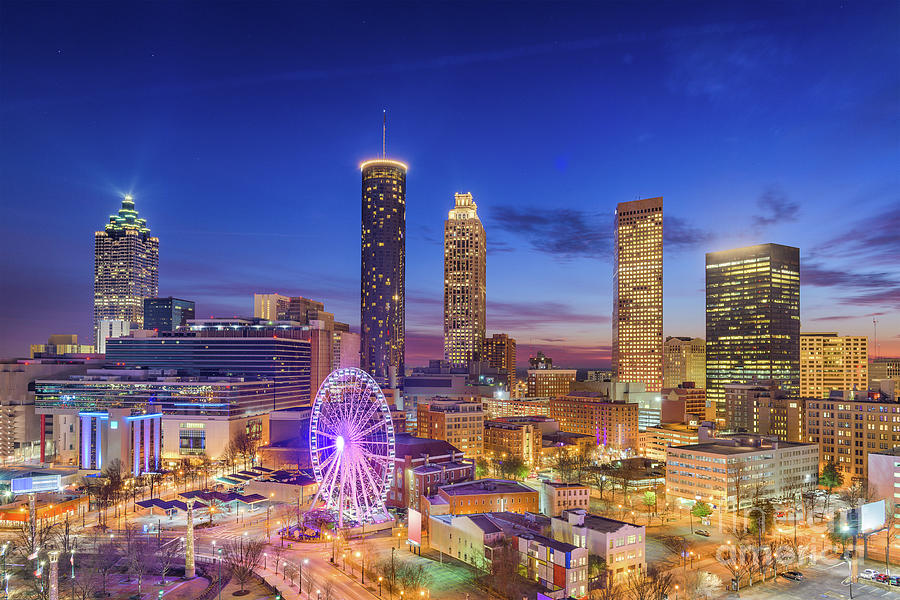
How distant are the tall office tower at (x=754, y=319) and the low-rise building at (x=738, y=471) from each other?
8440cm

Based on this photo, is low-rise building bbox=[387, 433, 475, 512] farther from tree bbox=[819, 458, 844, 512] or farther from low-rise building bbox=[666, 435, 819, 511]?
tree bbox=[819, 458, 844, 512]

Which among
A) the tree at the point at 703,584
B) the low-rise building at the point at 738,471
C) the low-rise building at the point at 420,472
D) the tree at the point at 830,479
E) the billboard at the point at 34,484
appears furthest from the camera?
the tree at the point at 830,479

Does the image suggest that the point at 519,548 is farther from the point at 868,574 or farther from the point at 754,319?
the point at 754,319

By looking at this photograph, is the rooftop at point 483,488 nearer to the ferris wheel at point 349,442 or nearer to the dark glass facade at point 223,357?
the ferris wheel at point 349,442

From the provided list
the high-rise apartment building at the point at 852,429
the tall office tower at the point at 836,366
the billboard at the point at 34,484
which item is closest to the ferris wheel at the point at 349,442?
the billboard at the point at 34,484

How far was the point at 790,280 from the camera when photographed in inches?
6934

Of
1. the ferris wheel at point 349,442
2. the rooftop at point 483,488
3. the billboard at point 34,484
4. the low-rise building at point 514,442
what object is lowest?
the low-rise building at point 514,442

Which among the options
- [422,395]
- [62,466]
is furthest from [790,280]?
[62,466]

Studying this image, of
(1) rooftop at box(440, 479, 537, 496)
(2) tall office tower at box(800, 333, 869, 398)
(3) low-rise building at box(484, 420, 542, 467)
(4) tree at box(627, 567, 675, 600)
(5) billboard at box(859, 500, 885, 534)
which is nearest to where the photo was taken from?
(4) tree at box(627, 567, 675, 600)

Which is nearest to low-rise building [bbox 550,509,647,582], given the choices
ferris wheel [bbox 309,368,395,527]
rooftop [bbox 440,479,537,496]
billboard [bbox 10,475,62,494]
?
rooftop [bbox 440,479,537,496]

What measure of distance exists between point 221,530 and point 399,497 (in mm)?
20094

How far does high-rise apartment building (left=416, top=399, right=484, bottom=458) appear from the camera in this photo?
A: 10850 cm

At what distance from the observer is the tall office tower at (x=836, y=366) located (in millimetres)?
186750

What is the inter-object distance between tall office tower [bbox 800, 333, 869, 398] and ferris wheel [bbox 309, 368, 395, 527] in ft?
528
